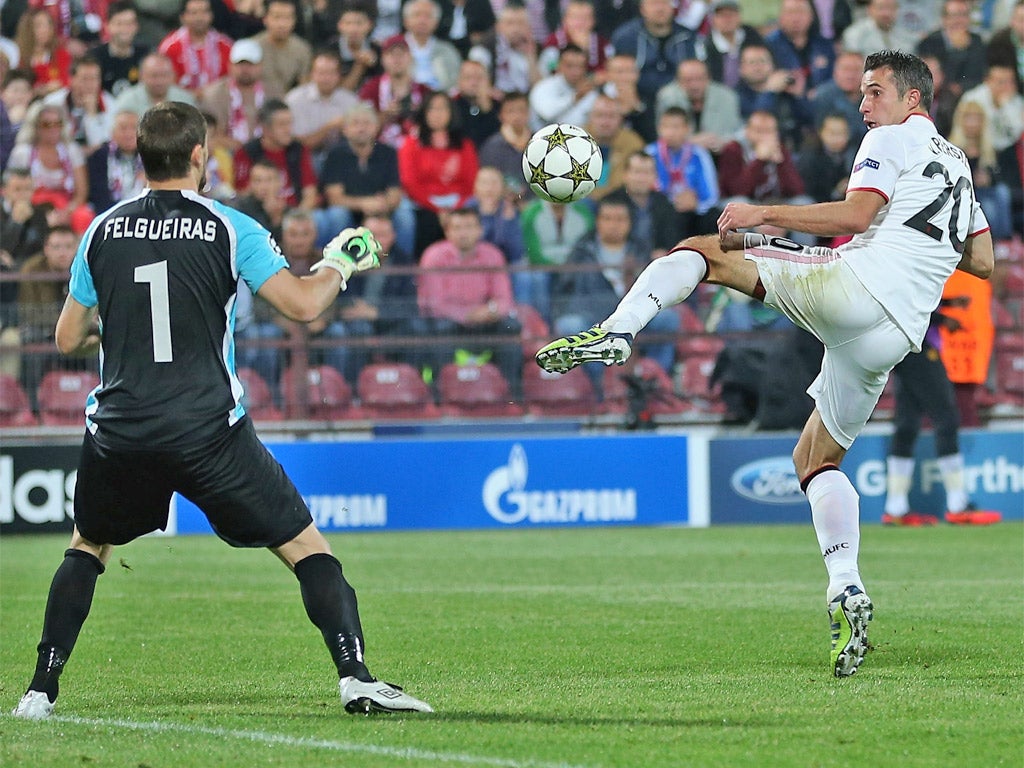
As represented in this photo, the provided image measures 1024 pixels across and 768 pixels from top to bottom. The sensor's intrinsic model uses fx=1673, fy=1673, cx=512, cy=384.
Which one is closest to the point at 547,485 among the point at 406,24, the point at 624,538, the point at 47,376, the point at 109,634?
the point at 624,538

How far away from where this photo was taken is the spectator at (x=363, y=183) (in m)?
16.8

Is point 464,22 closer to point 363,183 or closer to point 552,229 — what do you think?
point 363,183

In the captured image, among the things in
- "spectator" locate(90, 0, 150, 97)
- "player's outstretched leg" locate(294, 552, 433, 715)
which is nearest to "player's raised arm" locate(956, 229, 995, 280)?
"player's outstretched leg" locate(294, 552, 433, 715)

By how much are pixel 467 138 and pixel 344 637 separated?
12259 mm

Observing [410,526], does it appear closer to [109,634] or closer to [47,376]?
[47,376]

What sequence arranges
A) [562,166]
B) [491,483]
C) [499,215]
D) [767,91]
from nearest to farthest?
[562,166], [491,483], [499,215], [767,91]

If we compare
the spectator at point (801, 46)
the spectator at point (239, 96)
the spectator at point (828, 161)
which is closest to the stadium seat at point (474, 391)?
the spectator at point (239, 96)

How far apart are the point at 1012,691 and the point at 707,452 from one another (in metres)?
9.76

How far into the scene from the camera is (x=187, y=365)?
5.77 m

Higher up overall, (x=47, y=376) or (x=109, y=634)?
(x=47, y=376)

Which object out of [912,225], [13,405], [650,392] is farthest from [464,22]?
[912,225]

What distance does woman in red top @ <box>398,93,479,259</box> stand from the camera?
1742 centimetres

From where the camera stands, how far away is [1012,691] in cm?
621

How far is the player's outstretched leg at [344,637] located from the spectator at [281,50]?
43.1ft
